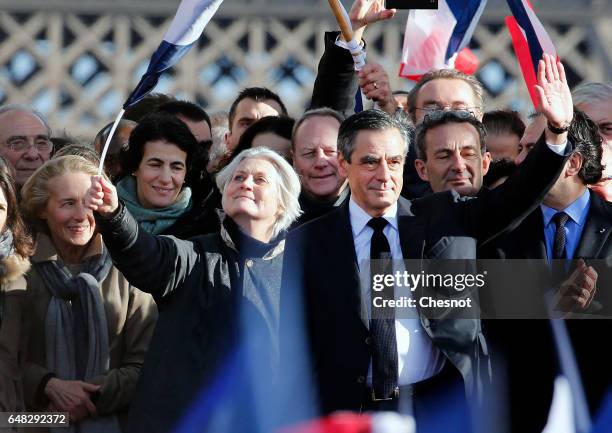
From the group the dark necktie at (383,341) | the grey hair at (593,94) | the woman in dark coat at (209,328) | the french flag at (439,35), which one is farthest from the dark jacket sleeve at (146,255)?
the french flag at (439,35)

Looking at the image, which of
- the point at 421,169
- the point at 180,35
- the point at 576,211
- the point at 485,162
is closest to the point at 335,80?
the point at 421,169

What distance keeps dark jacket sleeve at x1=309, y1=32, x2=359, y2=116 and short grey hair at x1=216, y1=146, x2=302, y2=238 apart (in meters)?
0.93

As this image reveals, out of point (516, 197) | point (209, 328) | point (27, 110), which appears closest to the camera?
point (516, 197)

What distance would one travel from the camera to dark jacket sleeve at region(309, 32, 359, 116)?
25.6ft

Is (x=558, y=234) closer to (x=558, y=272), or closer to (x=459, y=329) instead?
(x=558, y=272)

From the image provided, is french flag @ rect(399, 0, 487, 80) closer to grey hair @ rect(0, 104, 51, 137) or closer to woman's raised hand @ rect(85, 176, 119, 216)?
grey hair @ rect(0, 104, 51, 137)

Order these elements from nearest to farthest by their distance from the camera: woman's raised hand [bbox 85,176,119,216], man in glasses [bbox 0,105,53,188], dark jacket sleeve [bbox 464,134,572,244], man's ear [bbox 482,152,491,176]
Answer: woman's raised hand [bbox 85,176,119,216] → dark jacket sleeve [bbox 464,134,572,244] → man's ear [bbox 482,152,491,176] → man in glasses [bbox 0,105,53,188]

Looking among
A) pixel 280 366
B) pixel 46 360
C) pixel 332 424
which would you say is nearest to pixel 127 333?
pixel 46 360

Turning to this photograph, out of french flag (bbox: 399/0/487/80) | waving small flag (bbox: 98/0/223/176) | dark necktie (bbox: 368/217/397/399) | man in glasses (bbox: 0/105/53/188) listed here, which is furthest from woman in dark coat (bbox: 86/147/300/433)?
french flag (bbox: 399/0/487/80)

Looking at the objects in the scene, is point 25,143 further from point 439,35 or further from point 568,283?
point 568,283

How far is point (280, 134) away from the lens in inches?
320

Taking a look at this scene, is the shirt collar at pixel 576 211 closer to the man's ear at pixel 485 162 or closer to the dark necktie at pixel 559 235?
the dark necktie at pixel 559 235

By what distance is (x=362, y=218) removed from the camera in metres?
6.64

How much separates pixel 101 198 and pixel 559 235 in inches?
77.0
